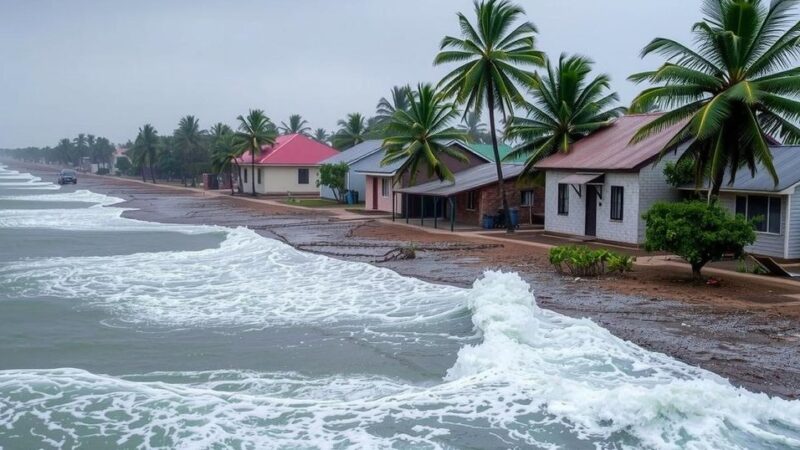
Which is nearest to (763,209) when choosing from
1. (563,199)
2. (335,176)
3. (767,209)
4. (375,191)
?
(767,209)

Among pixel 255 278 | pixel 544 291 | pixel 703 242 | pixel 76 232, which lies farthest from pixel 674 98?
pixel 76 232

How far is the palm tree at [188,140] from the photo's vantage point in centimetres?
8175

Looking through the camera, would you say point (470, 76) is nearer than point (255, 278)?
No

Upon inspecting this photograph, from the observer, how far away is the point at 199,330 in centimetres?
1391

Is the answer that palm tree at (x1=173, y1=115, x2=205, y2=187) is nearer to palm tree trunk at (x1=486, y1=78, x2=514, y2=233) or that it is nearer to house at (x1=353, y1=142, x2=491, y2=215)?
house at (x1=353, y1=142, x2=491, y2=215)

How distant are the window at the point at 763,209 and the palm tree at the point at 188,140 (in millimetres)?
67509

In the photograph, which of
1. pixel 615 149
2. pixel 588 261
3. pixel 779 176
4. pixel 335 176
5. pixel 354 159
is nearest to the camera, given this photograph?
pixel 588 261

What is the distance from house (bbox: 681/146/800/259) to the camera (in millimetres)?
20094

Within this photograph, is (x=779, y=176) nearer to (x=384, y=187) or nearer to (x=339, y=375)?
(x=339, y=375)

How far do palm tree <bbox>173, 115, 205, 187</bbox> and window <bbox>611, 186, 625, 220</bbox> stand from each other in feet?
207

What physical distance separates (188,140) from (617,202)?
65346 mm

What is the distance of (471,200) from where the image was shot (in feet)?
113

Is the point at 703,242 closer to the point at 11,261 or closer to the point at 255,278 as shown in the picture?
the point at 255,278

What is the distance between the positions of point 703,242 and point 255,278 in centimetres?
1093
